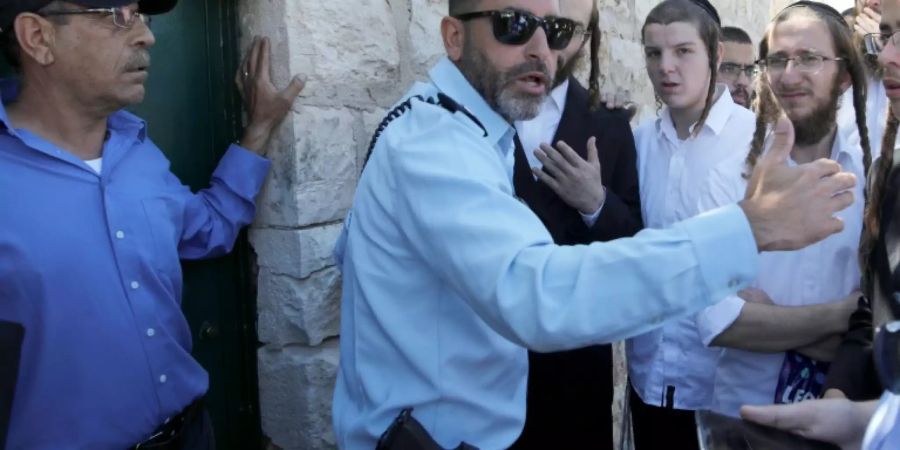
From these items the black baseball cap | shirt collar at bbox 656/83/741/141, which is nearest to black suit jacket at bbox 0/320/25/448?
the black baseball cap

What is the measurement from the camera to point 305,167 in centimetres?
240

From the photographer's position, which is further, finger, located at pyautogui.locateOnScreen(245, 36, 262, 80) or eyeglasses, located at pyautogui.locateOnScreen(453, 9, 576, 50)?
finger, located at pyautogui.locateOnScreen(245, 36, 262, 80)

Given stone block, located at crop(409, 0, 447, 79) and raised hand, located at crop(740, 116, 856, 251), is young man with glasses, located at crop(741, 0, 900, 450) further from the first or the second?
stone block, located at crop(409, 0, 447, 79)

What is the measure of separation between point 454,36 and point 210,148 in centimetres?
93

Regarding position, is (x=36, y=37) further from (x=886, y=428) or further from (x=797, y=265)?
(x=797, y=265)

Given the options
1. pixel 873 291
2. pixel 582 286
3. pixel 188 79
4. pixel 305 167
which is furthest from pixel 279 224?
pixel 873 291

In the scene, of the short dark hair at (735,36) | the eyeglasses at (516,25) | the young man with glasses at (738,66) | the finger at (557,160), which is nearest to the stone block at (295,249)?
the finger at (557,160)

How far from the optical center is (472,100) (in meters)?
1.79

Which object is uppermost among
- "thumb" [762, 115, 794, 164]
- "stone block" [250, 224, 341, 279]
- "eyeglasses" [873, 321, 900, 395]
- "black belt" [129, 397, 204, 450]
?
"thumb" [762, 115, 794, 164]

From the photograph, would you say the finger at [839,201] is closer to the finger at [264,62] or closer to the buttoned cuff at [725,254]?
the buttoned cuff at [725,254]

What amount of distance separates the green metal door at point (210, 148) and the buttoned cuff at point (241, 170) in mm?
102

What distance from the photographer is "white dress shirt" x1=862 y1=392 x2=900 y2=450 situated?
4.40ft

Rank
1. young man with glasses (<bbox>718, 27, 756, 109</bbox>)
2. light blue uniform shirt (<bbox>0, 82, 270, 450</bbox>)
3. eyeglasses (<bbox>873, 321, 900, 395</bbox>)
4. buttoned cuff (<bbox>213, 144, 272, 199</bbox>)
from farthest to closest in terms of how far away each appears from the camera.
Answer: young man with glasses (<bbox>718, 27, 756, 109</bbox>), buttoned cuff (<bbox>213, 144, 272, 199</bbox>), light blue uniform shirt (<bbox>0, 82, 270, 450</bbox>), eyeglasses (<bbox>873, 321, 900, 395</bbox>)

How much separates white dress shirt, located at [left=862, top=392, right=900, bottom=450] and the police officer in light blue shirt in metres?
0.34
